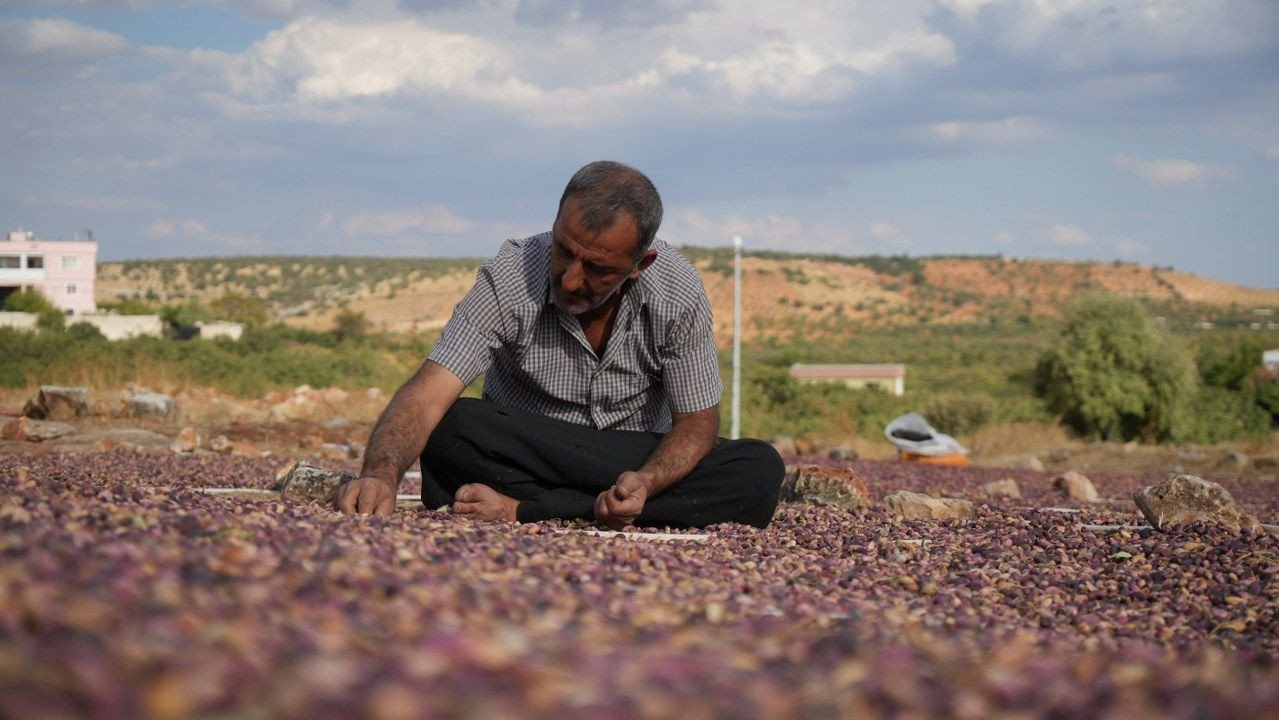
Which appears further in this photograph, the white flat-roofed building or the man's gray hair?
the white flat-roofed building

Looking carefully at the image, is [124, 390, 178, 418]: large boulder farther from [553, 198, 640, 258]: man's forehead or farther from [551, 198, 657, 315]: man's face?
[553, 198, 640, 258]: man's forehead

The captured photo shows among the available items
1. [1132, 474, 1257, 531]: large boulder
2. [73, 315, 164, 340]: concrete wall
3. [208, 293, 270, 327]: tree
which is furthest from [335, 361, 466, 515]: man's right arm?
[208, 293, 270, 327]: tree

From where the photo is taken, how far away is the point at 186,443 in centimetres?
993

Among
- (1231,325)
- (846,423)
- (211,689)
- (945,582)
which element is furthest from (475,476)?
(1231,325)

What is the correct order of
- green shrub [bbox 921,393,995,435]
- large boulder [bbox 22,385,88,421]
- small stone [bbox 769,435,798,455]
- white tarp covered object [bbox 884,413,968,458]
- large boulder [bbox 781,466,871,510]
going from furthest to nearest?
green shrub [bbox 921,393,995,435] < small stone [bbox 769,435,798,455] < white tarp covered object [bbox 884,413,968,458] < large boulder [bbox 22,385,88,421] < large boulder [bbox 781,466,871,510]

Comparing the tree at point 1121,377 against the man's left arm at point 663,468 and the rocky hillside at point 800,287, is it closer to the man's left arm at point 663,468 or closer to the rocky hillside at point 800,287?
the man's left arm at point 663,468

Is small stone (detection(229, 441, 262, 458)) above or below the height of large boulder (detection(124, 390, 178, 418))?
below

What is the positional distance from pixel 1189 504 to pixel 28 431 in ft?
30.3

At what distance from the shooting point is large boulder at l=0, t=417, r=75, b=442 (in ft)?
31.2

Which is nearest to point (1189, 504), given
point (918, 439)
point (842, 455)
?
point (842, 455)

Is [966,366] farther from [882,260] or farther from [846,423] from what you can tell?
[882,260]

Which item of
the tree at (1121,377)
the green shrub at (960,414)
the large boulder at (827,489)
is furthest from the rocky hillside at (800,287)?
the large boulder at (827,489)

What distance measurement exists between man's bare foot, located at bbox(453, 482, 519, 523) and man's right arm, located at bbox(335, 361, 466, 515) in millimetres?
259

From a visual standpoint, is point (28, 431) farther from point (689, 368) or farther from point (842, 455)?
point (842, 455)
